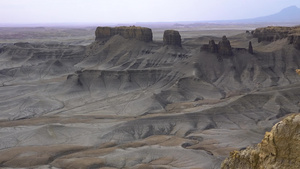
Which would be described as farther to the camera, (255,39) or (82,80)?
(255,39)

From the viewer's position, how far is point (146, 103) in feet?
187

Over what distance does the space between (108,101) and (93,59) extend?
3730 centimetres

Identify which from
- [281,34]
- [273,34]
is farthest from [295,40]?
[273,34]

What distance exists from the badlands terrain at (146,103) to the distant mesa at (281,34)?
30cm

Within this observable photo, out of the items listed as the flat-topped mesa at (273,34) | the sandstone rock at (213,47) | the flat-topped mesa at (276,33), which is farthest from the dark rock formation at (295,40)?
the sandstone rock at (213,47)

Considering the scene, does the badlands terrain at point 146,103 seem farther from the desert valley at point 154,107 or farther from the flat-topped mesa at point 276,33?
the flat-topped mesa at point 276,33

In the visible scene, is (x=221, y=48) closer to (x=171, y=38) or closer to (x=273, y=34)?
(x=171, y=38)

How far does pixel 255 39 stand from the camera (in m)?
112

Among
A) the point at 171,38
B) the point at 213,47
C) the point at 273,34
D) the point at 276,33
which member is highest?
the point at 276,33

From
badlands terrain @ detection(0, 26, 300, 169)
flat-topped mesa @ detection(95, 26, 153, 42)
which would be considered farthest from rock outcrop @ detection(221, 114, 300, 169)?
flat-topped mesa @ detection(95, 26, 153, 42)

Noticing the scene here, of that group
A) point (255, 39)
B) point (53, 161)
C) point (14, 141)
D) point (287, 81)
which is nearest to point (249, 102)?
point (287, 81)

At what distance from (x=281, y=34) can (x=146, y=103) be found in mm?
54987

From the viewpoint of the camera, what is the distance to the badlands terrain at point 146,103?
36.4 metres

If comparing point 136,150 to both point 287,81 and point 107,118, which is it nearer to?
point 107,118
